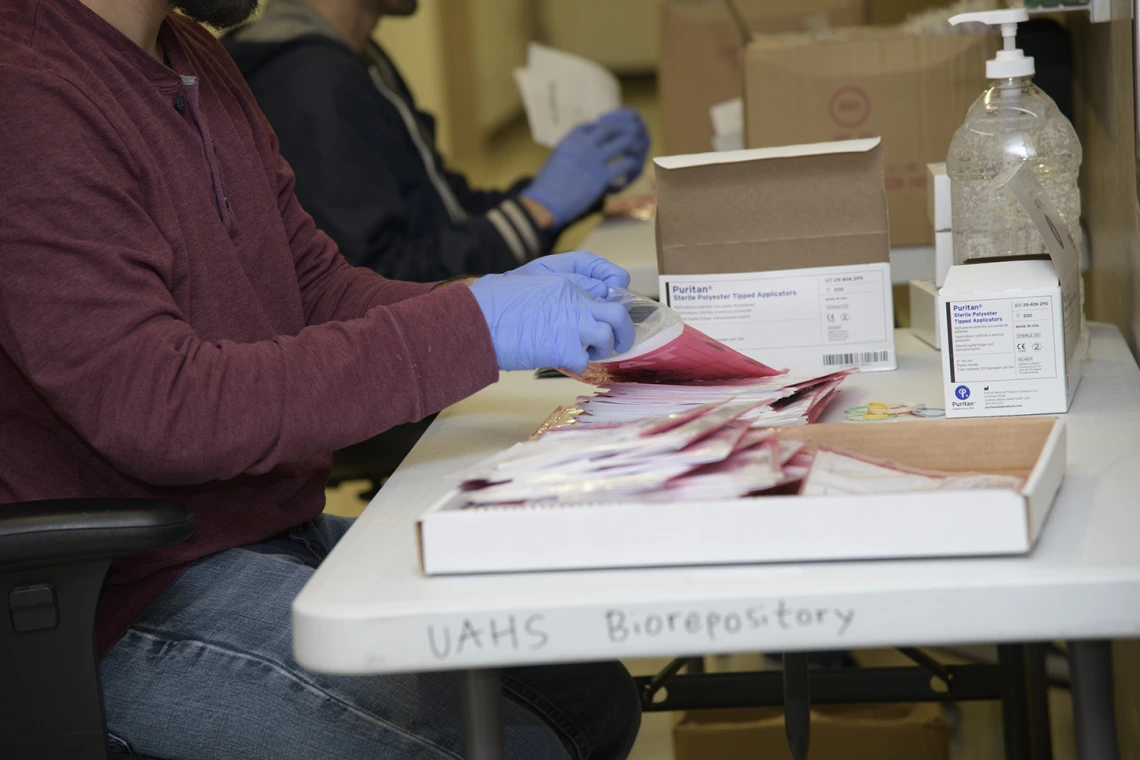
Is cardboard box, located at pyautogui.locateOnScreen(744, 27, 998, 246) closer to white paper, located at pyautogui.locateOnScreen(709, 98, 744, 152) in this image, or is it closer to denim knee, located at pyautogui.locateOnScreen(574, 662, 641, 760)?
white paper, located at pyautogui.locateOnScreen(709, 98, 744, 152)

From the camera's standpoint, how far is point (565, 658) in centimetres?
63

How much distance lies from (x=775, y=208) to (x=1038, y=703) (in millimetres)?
778

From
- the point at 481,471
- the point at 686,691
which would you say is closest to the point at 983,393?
the point at 481,471

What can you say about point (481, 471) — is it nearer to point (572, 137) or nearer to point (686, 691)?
point (686, 691)

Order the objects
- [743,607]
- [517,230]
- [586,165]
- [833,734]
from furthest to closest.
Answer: [586,165] < [517,230] < [833,734] < [743,607]

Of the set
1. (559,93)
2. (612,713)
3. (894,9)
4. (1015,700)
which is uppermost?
(894,9)

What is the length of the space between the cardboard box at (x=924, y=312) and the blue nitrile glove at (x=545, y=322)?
40cm

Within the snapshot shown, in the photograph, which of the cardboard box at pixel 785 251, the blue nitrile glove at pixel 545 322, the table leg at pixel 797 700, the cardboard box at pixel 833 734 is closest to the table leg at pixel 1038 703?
the cardboard box at pixel 833 734

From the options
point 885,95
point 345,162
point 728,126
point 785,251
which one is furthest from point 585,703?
point 728,126

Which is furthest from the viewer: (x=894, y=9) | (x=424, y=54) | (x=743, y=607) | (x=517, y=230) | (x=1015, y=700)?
(x=424, y=54)

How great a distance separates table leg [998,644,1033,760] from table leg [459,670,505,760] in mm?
871

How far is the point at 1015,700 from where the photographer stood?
1455 mm

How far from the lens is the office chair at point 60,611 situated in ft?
2.60

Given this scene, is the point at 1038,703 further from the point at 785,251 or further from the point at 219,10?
the point at 219,10
